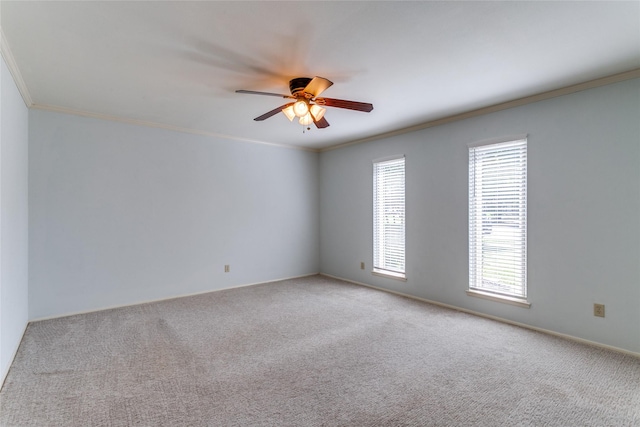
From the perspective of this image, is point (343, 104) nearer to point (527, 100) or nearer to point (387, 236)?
point (527, 100)

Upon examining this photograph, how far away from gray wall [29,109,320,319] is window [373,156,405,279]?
61.0 inches

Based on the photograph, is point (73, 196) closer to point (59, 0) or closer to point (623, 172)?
point (59, 0)

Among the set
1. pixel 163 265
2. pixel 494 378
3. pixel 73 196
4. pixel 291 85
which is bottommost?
pixel 494 378

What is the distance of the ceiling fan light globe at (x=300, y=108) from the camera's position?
2800 millimetres

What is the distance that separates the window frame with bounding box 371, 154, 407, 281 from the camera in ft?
15.6

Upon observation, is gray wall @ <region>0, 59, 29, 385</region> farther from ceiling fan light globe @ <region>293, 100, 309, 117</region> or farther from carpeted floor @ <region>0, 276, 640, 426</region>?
ceiling fan light globe @ <region>293, 100, 309, 117</region>

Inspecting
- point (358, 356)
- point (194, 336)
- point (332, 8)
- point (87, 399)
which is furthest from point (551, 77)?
point (87, 399)

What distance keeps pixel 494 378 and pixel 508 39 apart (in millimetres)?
2490

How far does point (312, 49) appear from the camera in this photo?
7.72ft

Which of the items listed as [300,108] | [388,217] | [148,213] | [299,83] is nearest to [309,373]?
[300,108]

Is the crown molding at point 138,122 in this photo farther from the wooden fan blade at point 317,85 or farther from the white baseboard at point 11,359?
the wooden fan blade at point 317,85

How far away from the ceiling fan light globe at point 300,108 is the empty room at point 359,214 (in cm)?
5

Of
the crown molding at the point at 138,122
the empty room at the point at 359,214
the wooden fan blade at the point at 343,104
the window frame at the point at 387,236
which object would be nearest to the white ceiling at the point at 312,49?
the empty room at the point at 359,214

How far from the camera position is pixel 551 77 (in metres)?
2.88
